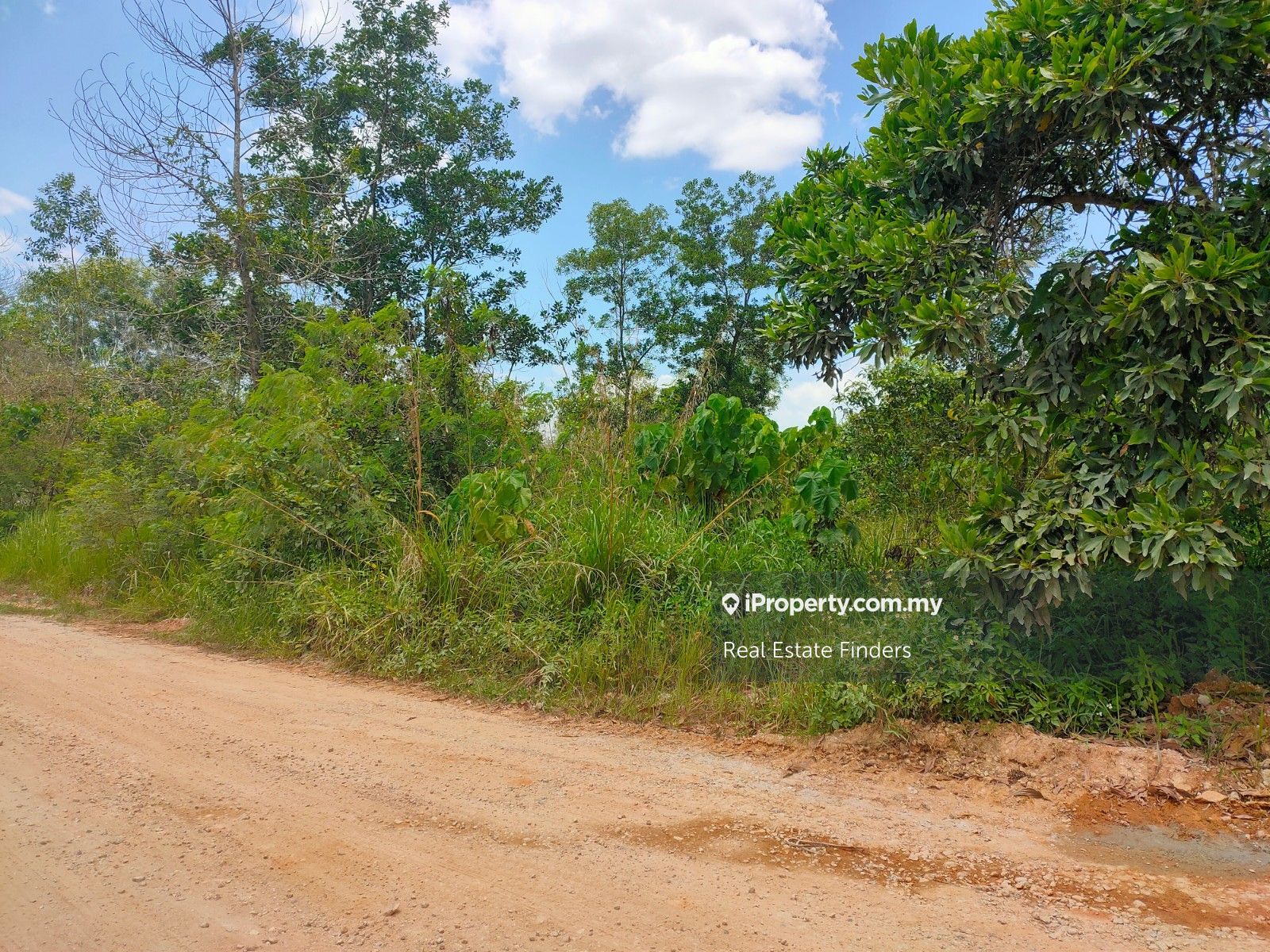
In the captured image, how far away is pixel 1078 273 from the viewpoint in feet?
15.3

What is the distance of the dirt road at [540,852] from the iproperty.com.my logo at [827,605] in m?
1.18

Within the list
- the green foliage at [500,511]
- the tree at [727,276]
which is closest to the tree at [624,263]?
the tree at [727,276]

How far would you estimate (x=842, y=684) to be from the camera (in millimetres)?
5238

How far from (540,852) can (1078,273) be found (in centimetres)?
411

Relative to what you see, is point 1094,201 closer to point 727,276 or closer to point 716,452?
point 716,452

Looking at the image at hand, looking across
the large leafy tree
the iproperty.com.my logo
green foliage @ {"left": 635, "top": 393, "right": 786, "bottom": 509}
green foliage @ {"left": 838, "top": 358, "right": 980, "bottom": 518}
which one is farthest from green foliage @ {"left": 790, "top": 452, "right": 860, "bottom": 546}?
the large leafy tree

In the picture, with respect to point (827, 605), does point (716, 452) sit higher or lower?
higher

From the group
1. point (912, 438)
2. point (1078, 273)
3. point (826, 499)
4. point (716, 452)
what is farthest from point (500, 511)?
point (1078, 273)

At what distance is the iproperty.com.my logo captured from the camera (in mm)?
5473

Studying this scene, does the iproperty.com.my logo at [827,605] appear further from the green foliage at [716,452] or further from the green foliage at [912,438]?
the green foliage at [716,452]

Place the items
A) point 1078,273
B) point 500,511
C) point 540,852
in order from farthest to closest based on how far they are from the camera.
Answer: point 500,511 → point 1078,273 → point 540,852

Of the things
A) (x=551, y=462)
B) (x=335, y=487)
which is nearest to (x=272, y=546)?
(x=335, y=487)

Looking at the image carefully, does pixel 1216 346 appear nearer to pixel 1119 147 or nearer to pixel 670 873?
pixel 1119 147

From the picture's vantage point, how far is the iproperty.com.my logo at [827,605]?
215 inches
